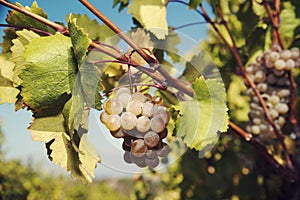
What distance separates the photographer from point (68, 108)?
23.7 inches

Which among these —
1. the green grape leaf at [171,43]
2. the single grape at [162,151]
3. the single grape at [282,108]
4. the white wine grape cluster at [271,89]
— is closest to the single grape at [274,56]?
the white wine grape cluster at [271,89]

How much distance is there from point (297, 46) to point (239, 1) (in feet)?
0.67

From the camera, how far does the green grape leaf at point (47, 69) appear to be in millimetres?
609

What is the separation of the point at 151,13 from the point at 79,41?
1.18 feet

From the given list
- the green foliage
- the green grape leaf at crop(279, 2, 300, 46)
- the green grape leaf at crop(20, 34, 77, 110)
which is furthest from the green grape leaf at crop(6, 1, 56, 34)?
the green grape leaf at crop(279, 2, 300, 46)

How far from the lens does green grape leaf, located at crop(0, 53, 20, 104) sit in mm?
774

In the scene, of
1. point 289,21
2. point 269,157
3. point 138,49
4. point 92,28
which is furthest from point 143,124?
point 289,21

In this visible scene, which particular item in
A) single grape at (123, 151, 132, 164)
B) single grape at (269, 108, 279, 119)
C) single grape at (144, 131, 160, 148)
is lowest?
single grape at (269, 108, 279, 119)

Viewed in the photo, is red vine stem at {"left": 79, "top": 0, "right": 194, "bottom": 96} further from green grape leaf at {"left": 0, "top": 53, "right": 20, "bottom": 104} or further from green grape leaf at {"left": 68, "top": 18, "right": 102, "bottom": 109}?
green grape leaf at {"left": 0, "top": 53, "right": 20, "bottom": 104}

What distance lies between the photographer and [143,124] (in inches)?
23.8

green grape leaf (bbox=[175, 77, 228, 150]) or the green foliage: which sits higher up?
the green foliage

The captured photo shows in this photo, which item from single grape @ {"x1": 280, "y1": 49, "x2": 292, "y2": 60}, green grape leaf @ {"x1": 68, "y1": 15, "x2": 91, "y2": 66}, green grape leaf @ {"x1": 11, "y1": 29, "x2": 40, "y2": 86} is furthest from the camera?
single grape @ {"x1": 280, "y1": 49, "x2": 292, "y2": 60}

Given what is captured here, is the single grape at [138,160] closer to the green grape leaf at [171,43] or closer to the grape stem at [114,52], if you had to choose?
the grape stem at [114,52]

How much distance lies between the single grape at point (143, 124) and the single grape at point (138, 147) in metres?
0.02
